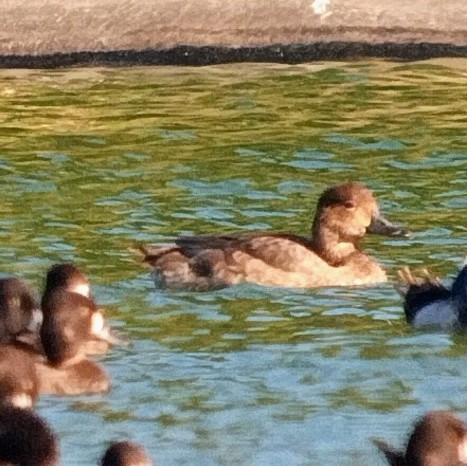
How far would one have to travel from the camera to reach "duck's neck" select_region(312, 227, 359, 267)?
40.2 feet

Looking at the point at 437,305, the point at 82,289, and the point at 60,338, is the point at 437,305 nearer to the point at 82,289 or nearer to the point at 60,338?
the point at 82,289

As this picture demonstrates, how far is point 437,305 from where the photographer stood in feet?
35.7

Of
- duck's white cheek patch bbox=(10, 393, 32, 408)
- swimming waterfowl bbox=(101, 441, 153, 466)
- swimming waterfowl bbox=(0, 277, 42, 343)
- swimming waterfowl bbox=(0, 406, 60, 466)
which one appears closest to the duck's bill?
swimming waterfowl bbox=(0, 277, 42, 343)

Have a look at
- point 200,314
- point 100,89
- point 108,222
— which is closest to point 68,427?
point 200,314

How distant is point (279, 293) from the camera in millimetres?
11797

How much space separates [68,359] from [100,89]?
6693mm

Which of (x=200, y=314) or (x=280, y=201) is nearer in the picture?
(x=200, y=314)

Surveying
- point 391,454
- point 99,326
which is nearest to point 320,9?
point 99,326

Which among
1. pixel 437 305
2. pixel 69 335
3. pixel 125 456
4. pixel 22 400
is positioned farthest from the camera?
pixel 437 305

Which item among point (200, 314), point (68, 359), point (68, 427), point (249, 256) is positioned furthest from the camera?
point (249, 256)

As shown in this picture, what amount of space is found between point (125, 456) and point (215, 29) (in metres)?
9.45

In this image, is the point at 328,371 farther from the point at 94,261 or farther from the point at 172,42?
the point at 172,42

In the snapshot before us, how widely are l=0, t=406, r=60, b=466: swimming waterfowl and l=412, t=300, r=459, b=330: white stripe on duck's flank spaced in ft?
11.3

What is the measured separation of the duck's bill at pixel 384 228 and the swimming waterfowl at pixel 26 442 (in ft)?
15.3
